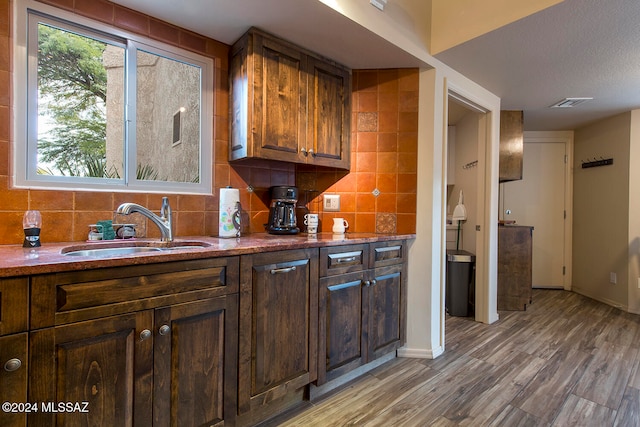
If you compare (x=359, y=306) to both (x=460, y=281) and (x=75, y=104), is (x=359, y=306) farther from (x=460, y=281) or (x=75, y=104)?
(x=75, y=104)

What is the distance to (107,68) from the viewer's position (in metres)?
1.67

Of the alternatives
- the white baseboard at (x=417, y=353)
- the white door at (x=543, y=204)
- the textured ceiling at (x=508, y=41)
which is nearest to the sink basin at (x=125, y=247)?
the textured ceiling at (x=508, y=41)

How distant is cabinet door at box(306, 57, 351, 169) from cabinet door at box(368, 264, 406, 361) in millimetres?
853

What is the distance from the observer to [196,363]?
125cm

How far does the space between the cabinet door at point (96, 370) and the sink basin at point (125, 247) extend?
442 mm

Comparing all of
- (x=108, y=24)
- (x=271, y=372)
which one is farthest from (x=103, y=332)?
(x=108, y=24)

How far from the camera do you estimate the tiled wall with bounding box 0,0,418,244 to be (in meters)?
1.52

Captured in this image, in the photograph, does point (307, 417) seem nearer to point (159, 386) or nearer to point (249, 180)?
point (159, 386)

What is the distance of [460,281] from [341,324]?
190 cm

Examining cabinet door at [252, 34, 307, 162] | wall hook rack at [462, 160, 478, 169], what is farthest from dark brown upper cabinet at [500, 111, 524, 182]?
cabinet door at [252, 34, 307, 162]

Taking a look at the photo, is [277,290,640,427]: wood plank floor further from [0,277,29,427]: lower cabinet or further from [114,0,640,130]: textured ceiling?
[114,0,640,130]: textured ceiling

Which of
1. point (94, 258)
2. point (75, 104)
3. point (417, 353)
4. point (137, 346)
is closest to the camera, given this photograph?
point (94, 258)

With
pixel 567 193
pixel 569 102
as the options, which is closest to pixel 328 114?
pixel 569 102

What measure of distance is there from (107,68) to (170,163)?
585mm
